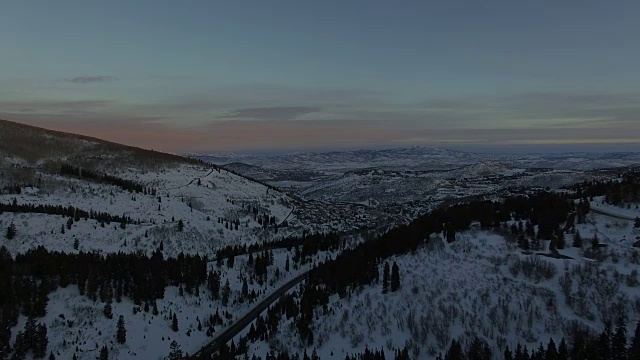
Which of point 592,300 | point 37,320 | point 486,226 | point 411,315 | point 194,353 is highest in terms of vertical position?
point 486,226

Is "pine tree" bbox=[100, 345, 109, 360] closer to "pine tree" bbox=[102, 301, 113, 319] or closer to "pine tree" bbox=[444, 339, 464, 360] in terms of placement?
"pine tree" bbox=[102, 301, 113, 319]

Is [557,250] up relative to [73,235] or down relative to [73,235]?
up

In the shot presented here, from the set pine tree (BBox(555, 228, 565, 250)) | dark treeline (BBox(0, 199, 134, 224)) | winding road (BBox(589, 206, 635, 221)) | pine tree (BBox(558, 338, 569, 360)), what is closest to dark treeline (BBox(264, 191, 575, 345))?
pine tree (BBox(555, 228, 565, 250))

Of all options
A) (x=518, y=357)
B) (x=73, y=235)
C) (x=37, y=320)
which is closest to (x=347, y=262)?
(x=518, y=357)

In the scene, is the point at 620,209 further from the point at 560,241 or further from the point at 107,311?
the point at 107,311

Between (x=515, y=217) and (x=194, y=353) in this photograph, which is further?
(x=515, y=217)

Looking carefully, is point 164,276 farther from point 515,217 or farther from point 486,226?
point 515,217

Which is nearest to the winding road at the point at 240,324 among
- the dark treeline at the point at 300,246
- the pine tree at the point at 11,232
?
the dark treeline at the point at 300,246
